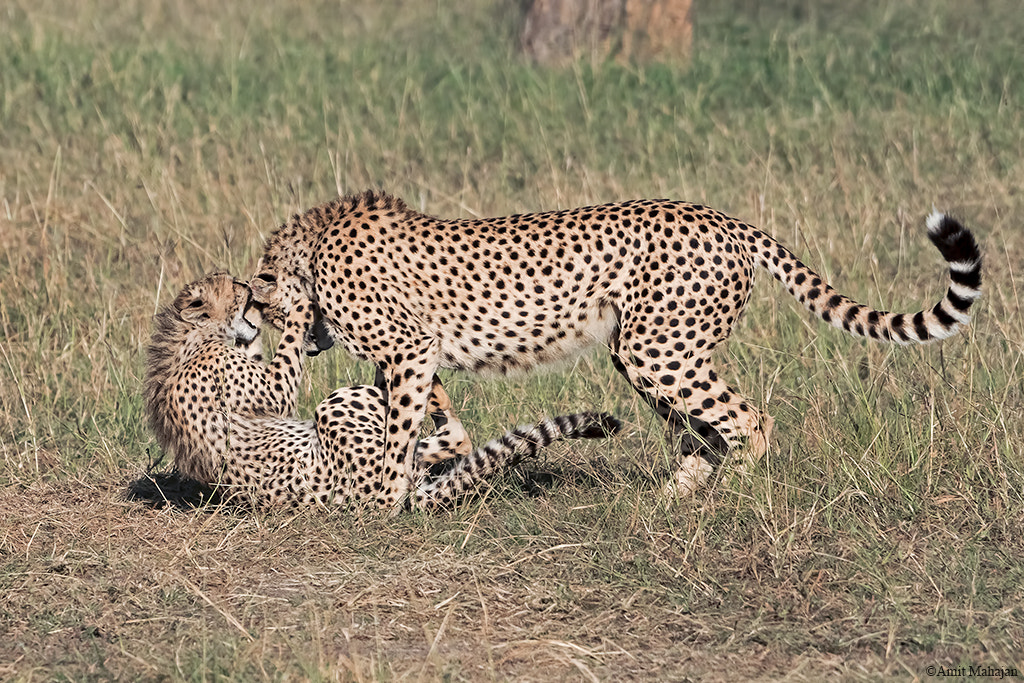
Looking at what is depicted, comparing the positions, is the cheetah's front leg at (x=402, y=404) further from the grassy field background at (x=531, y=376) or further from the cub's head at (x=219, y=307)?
the cub's head at (x=219, y=307)

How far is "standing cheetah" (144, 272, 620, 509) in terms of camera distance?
14.9ft

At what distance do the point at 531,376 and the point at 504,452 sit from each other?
3.33 ft

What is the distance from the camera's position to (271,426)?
476 centimetres

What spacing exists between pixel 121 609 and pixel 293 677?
31.6 inches

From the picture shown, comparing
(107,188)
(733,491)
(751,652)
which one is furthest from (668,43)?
(751,652)

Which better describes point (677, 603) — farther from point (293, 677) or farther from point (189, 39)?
point (189, 39)

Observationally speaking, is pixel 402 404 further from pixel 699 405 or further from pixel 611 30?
pixel 611 30


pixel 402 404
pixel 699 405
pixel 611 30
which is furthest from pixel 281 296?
pixel 611 30

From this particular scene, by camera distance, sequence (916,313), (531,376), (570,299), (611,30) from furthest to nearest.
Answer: (611,30)
(531,376)
(570,299)
(916,313)

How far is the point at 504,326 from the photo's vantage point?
4.52m

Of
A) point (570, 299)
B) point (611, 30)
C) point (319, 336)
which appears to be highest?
point (611, 30)

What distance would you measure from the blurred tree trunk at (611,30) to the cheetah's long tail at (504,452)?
5.59 metres

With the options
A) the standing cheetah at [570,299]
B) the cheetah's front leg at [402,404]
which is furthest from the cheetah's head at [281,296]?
the cheetah's front leg at [402,404]

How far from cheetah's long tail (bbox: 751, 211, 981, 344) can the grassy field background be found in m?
0.42
